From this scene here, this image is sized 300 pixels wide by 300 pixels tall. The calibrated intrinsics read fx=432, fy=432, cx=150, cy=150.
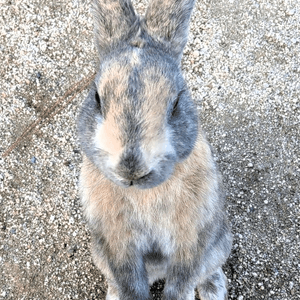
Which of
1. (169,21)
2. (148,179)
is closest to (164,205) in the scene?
(148,179)

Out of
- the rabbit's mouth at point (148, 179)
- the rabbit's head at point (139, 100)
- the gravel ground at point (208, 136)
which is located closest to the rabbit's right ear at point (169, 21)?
the rabbit's head at point (139, 100)

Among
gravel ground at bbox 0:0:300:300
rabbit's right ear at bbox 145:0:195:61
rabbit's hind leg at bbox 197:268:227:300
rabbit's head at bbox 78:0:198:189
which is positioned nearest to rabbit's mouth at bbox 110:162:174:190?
rabbit's head at bbox 78:0:198:189

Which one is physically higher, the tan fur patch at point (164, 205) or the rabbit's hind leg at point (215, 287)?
the tan fur patch at point (164, 205)

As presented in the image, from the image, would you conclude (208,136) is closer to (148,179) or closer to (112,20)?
(112,20)

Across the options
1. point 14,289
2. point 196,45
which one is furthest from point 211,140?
point 14,289

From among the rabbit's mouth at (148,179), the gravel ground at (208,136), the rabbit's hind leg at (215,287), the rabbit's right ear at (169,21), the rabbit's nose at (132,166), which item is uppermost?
the rabbit's right ear at (169,21)

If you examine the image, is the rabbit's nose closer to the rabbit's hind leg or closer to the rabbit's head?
the rabbit's head

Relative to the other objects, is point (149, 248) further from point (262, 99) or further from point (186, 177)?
point (262, 99)

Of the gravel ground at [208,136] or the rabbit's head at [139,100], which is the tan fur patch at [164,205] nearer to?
the rabbit's head at [139,100]

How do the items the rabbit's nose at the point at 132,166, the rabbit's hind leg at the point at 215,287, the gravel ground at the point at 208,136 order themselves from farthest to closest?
the gravel ground at the point at 208,136 → the rabbit's hind leg at the point at 215,287 → the rabbit's nose at the point at 132,166
